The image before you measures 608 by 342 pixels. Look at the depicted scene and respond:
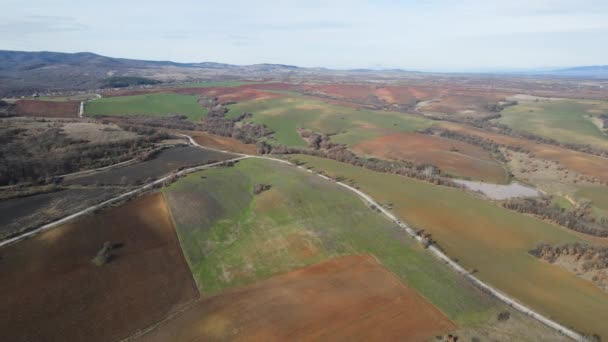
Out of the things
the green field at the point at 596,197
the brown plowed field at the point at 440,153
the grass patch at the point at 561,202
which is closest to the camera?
the green field at the point at 596,197

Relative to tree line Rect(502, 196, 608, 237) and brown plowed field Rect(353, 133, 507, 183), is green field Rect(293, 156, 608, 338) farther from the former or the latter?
brown plowed field Rect(353, 133, 507, 183)

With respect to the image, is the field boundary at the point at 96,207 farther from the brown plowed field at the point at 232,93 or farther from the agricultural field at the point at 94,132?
the brown plowed field at the point at 232,93

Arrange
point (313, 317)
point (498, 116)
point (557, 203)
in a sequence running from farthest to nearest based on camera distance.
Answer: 1. point (498, 116)
2. point (557, 203)
3. point (313, 317)

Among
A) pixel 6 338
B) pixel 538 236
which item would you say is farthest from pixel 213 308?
pixel 538 236

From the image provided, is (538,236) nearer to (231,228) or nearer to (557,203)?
(557,203)

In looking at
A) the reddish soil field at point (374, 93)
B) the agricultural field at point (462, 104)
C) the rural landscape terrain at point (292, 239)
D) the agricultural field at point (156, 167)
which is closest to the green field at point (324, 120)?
the rural landscape terrain at point (292, 239)

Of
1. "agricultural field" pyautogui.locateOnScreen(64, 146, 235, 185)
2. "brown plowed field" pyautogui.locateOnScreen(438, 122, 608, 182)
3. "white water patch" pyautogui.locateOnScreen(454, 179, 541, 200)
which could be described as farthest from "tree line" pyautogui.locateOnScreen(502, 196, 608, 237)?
"agricultural field" pyautogui.locateOnScreen(64, 146, 235, 185)

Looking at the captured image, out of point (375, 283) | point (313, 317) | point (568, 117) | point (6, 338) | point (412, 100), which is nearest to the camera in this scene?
point (6, 338)
